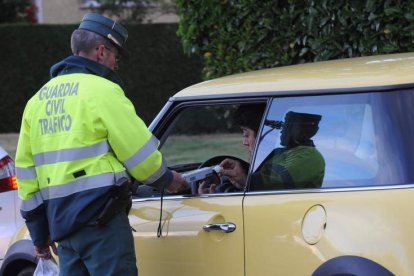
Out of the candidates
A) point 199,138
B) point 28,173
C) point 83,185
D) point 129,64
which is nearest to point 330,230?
point 83,185

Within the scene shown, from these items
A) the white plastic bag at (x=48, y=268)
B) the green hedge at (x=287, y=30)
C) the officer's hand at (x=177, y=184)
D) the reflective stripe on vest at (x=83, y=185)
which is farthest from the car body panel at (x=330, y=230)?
the green hedge at (x=287, y=30)

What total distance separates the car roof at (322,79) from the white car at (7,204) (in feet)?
7.81

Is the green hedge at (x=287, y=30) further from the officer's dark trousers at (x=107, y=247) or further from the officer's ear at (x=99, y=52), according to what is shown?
the officer's dark trousers at (x=107, y=247)

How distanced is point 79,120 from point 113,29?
1.66 feet

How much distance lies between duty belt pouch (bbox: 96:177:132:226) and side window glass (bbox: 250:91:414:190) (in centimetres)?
56

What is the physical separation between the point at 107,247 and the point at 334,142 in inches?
42.8

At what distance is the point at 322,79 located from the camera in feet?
11.5

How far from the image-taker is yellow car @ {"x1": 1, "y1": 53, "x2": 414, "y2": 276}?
318cm

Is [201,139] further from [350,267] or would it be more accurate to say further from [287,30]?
[350,267]

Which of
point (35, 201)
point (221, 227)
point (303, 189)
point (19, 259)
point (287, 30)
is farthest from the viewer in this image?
point (287, 30)

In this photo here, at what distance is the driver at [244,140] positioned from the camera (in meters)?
Result: 3.94

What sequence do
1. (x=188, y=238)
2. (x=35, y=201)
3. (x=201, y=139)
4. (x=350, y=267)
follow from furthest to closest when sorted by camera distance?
(x=201, y=139), (x=35, y=201), (x=188, y=238), (x=350, y=267)

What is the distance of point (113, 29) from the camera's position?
150 inches

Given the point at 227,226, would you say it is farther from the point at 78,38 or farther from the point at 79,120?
the point at 78,38
